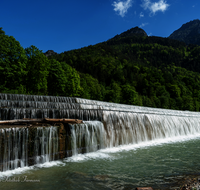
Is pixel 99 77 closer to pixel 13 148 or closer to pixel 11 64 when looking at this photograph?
pixel 11 64

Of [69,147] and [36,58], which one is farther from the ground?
[36,58]

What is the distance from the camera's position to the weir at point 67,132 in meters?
7.38

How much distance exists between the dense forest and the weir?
17.7 m

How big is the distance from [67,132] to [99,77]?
106117mm

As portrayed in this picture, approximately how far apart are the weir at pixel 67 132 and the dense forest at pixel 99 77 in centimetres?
1773

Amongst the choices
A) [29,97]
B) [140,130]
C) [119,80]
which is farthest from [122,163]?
[119,80]

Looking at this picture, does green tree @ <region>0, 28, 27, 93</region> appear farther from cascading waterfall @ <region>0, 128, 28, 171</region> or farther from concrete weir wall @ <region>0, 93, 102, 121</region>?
cascading waterfall @ <region>0, 128, 28, 171</region>

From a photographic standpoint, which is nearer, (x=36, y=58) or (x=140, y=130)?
(x=140, y=130)

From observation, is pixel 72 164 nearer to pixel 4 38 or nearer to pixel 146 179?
pixel 146 179

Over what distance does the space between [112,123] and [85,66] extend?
112m

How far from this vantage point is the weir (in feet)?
24.2

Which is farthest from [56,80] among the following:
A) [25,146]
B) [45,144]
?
[25,146]

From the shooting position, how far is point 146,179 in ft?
19.9

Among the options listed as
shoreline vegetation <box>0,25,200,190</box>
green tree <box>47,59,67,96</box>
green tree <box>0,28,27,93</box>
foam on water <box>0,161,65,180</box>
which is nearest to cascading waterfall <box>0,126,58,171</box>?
foam on water <box>0,161,65,180</box>
